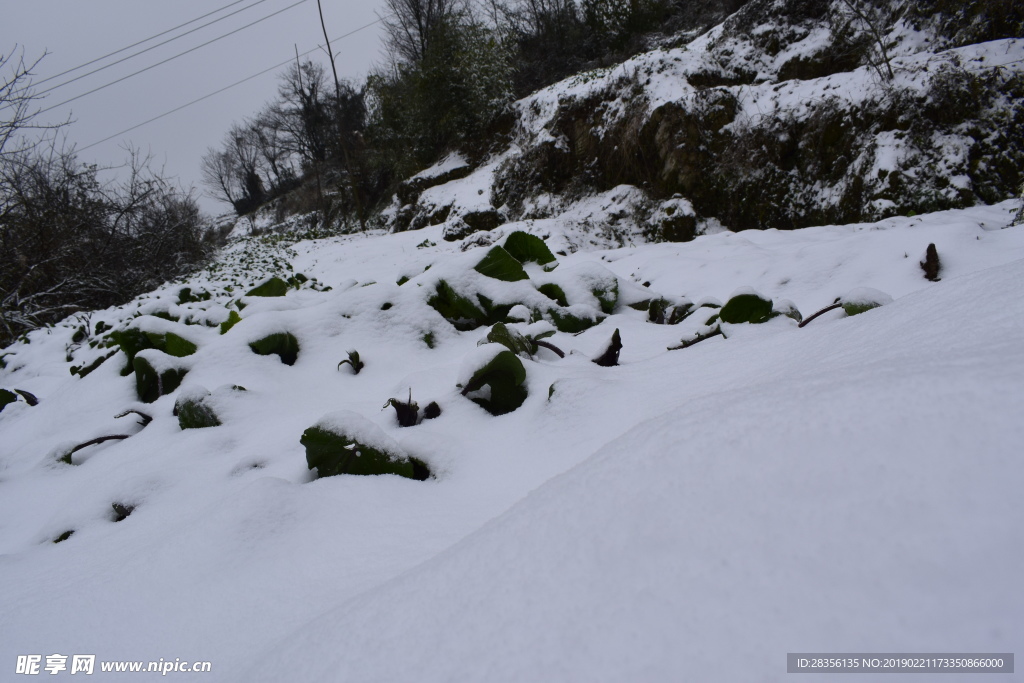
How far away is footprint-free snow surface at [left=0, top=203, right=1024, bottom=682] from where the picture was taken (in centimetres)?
25

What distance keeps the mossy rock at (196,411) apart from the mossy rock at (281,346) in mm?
338

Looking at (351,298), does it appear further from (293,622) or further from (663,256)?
(663,256)

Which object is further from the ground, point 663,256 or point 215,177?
point 215,177

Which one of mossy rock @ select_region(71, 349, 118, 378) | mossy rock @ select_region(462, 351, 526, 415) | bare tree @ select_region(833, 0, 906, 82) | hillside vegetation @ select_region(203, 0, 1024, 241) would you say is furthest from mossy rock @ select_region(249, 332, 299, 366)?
bare tree @ select_region(833, 0, 906, 82)

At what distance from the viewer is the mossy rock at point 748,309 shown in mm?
1303

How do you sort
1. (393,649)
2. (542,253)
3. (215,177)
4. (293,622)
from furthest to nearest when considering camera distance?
1. (215,177)
2. (542,253)
3. (293,622)
4. (393,649)

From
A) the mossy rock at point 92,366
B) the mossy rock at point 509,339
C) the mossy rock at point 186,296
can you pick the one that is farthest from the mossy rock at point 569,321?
the mossy rock at point 186,296

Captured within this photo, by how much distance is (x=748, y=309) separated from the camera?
4.31ft

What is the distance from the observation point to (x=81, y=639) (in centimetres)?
57

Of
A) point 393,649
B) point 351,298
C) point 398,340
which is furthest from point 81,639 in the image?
point 351,298

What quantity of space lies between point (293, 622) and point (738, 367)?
0.79m

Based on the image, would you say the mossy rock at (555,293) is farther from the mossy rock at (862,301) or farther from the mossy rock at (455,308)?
the mossy rock at (862,301)

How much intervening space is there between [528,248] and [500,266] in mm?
502

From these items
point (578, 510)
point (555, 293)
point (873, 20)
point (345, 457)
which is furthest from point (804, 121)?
point (578, 510)
